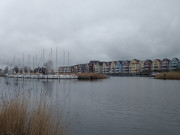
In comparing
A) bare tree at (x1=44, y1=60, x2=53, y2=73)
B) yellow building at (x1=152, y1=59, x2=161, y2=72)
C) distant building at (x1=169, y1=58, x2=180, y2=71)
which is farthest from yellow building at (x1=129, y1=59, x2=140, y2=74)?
bare tree at (x1=44, y1=60, x2=53, y2=73)

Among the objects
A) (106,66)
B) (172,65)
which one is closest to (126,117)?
(172,65)

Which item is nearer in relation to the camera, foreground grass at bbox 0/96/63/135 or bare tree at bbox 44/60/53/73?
foreground grass at bbox 0/96/63/135

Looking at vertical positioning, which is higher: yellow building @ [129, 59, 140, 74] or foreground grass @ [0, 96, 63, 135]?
yellow building @ [129, 59, 140, 74]

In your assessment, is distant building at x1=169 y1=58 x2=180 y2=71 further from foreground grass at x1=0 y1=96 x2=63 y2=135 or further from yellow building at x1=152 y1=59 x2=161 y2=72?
foreground grass at x1=0 y1=96 x2=63 y2=135

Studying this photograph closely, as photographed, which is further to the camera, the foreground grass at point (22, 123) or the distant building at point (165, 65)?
the distant building at point (165, 65)

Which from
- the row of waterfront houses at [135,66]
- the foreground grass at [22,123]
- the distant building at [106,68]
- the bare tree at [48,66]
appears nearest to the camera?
the foreground grass at [22,123]

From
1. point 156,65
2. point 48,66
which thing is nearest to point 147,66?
point 156,65

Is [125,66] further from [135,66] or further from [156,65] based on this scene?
[156,65]

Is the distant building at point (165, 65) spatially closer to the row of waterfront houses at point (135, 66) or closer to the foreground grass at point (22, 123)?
the row of waterfront houses at point (135, 66)

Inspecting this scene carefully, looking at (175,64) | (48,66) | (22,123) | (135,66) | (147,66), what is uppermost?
(175,64)

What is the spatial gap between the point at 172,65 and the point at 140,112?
9601 centimetres

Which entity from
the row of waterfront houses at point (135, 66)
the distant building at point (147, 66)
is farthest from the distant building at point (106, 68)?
the distant building at point (147, 66)

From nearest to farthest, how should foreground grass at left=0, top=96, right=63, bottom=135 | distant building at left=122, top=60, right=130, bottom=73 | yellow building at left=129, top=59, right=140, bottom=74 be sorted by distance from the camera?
foreground grass at left=0, top=96, right=63, bottom=135 < yellow building at left=129, top=59, right=140, bottom=74 < distant building at left=122, top=60, right=130, bottom=73

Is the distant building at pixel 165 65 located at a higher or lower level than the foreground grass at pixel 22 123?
higher
